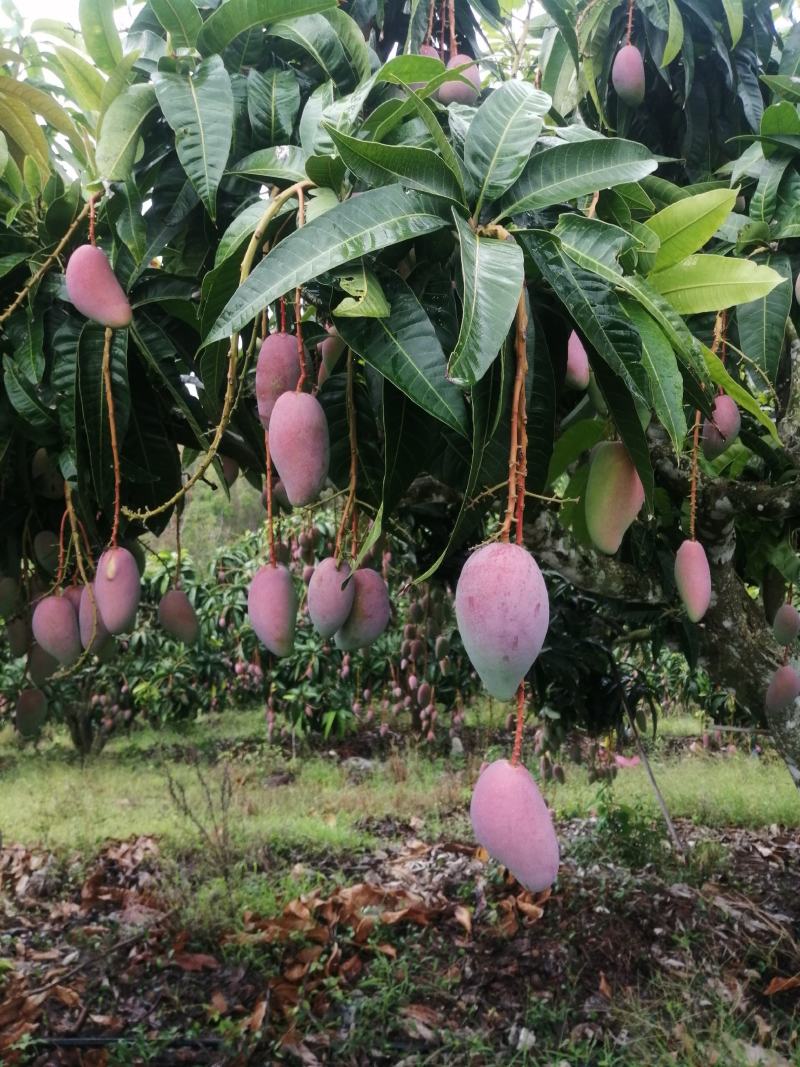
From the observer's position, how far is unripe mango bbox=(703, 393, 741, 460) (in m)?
1.08

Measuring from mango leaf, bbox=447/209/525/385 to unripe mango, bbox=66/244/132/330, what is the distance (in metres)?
0.37

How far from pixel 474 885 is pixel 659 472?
2144 millimetres

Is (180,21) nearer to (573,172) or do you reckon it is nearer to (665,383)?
(573,172)

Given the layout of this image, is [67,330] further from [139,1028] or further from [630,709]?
[630,709]

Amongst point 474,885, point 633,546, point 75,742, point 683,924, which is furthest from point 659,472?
point 75,742

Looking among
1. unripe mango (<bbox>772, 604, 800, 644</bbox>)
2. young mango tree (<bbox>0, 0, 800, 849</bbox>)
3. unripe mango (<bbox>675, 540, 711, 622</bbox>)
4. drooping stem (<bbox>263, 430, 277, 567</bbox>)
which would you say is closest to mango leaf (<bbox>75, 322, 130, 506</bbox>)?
young mango tree (<bbox>0, 0, 800, 849</bbox>)

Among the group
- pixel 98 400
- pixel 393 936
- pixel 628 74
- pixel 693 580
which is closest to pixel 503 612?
pixel 693 580

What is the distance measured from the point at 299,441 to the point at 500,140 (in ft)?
0.84

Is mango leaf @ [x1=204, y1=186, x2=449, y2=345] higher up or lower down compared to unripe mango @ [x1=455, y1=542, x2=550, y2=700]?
higher up

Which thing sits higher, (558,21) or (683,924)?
(558,21)

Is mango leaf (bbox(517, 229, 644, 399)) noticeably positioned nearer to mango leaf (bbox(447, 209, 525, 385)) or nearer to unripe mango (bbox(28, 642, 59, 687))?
mango leaf (bbox(447, 209, 525, 385))

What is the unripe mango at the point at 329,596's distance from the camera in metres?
0.74

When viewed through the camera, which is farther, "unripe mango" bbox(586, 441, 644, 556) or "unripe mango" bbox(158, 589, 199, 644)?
"unripe mango" bbox(158, 589, 199, 644)

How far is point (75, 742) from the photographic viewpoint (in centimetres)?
595
